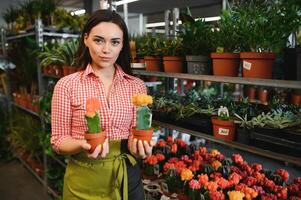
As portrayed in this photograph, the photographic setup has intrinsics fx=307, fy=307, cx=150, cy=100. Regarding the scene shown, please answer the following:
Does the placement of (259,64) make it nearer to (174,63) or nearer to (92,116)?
(174,63)

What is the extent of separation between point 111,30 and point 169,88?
4.94 ft

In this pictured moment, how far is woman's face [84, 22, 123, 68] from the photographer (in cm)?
140

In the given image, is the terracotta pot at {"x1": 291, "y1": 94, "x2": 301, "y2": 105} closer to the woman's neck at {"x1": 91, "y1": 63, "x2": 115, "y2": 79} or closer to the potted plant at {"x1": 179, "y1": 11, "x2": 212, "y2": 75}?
the potted plant at {"x1": 179, "y1": 11, "x2": 212, "y2": 75}

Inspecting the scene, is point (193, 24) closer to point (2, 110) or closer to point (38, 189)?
point (38, 189)

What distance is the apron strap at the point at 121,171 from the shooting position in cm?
148

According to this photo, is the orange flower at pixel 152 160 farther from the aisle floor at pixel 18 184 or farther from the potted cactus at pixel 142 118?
the aisle floor at pixel 18 184

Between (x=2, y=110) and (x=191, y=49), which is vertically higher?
(x=191, y=49)

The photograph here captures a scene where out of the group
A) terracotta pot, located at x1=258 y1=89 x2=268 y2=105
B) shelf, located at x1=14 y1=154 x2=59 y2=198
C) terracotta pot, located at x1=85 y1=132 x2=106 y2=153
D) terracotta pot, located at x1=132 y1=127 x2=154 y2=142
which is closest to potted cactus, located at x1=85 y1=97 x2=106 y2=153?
terracotta pot, located at x1=85 y1=132 x2=106 y2=153

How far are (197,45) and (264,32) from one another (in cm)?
44

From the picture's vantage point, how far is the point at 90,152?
1.21 m

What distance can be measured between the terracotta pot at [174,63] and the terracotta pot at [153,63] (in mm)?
157

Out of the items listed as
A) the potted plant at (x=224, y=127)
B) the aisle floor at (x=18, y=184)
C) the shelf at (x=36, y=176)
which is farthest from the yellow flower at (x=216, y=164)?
the aisle floor at (x=18, y=184)

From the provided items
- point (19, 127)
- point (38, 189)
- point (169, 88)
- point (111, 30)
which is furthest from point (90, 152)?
point (19, 127)

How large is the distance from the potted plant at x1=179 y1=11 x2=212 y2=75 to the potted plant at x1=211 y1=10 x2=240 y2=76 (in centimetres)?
9
